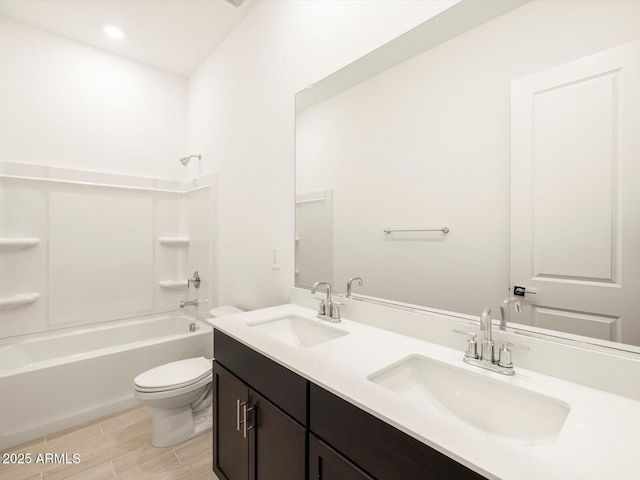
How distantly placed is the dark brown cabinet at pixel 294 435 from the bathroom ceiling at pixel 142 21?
→ 233 centimetres

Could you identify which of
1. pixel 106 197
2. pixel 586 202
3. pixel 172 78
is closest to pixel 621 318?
pixel 586 202

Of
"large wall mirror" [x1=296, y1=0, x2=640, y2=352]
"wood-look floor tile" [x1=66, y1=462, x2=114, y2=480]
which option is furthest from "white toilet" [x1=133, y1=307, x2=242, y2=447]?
"large wall mirror" [x1=296, y1=0, x2=640, y2=352]

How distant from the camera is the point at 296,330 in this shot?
5.16 ft

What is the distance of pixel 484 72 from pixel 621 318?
89 centimetres

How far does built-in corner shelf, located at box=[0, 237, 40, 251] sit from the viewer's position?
7.47 feet

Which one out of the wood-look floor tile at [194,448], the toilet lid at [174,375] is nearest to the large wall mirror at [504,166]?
the toilet lid at [174,375]

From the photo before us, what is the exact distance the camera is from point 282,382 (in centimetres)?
104

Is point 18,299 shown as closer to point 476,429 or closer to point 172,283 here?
point 172,283

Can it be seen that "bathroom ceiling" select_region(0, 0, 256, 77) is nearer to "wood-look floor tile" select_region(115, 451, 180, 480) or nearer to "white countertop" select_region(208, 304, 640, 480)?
"white countertop" select_region(208, 304, 640, 480)

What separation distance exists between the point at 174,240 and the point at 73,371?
136 cm

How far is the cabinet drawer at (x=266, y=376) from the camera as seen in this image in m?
0.97

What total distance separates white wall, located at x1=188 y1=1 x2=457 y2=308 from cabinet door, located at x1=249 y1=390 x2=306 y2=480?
82 cm

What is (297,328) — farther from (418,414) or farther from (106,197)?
(106,197)

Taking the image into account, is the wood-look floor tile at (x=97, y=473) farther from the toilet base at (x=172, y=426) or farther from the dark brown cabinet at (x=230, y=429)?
the dark brown cabinet at (x=230, y=429)
